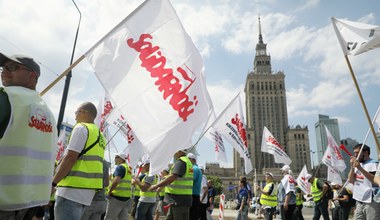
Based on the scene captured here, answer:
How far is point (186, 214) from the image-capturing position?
4.86m

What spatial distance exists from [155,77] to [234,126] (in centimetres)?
591

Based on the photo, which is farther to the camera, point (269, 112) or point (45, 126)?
point (269, 112)

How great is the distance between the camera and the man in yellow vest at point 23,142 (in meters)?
2.00

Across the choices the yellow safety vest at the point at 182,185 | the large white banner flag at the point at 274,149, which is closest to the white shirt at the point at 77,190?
the yellow safety vest at the point at 182,185

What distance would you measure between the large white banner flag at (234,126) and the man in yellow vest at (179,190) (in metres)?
4.06

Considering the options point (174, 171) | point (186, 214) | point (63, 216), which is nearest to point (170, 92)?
point (174, 171)

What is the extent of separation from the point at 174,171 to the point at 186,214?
2.44 ft

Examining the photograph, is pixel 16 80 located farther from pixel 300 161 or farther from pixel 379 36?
pixel 300 161

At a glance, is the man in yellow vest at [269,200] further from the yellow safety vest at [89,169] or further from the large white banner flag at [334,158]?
the yellow safety vest at [89,169]

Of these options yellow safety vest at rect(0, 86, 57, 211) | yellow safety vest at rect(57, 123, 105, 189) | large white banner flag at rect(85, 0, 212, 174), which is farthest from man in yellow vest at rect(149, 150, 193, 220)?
yellow safety vest at rect(0, 86, 57, 211)

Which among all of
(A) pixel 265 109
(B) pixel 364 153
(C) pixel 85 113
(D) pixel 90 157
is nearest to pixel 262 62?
(A) pixel 265 109

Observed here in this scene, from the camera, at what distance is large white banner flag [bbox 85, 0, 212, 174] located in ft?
11.7

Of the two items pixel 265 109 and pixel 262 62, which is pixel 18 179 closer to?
pixel 265 109

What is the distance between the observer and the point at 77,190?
3166 mm
